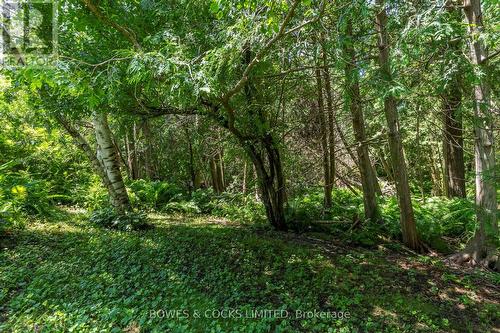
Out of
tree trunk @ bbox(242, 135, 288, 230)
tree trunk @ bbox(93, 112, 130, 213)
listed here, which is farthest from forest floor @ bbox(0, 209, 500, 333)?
tree trunk @ bbox(93, 112, 130, 213)

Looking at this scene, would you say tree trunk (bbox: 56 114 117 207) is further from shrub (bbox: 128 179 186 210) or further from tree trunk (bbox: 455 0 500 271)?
tree trunk (bbox: 455 0 500 271)

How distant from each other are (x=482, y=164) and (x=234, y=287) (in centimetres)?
348

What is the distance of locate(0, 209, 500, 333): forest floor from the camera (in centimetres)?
302

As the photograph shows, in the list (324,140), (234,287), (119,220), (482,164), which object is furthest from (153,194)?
(482,164)

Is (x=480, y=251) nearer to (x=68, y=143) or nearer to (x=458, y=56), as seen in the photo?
(x=458, y=56)

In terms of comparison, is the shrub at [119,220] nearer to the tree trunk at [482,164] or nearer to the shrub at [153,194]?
the shrub at [153,194]

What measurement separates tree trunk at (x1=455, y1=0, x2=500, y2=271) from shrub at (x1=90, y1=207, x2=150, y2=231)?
5.62 metres

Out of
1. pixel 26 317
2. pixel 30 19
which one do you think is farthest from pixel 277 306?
pixel 30 19

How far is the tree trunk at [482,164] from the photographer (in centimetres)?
354

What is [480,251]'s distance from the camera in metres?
4.18

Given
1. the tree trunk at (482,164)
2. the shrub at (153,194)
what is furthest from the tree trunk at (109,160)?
A: the tree trunk at (482,164)

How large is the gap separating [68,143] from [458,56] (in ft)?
33.2

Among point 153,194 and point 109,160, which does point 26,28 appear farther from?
point 153,194

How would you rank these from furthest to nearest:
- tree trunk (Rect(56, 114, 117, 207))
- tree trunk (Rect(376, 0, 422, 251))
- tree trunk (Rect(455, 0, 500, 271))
Result: tree trunk (Rect(56, 114, 117, 207)), tree trunk (Rect(376, 0, 422, 251)), tree trunk (Rect(455, 0, 500, 271))
